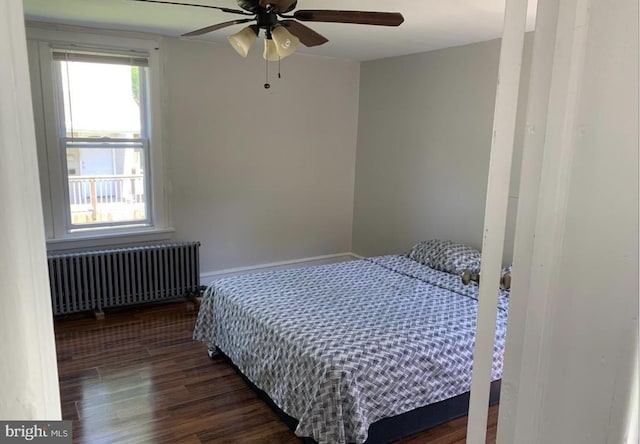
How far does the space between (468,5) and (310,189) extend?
2.70 meters

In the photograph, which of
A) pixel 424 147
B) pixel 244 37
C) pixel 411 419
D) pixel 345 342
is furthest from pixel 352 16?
pixel 424 147

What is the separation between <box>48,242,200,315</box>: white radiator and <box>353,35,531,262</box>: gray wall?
6.50ft

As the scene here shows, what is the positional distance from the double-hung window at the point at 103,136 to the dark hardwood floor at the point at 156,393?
1009 millimetres

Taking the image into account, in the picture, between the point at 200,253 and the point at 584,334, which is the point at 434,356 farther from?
the point at 200,253

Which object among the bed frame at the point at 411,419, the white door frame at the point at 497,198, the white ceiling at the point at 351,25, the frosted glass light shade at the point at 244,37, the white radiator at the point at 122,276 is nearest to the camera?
the white door frame at the point at 497,198

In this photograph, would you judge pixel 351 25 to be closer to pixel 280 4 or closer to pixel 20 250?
pixel 280 4

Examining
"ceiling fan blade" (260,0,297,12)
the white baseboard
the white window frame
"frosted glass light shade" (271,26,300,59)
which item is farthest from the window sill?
"ceiling fan blade" (260,0,297,12)

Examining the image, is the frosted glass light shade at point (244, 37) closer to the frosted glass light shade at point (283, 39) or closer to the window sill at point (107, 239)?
the frosted glass light shade at point (283, 39)

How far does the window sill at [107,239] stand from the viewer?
13.0 ft

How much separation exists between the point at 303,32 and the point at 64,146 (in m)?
2.47

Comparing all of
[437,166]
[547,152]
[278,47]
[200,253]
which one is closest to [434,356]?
[278,47]

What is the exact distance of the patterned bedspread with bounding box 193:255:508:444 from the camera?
221 cm

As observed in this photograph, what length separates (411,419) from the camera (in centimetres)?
247

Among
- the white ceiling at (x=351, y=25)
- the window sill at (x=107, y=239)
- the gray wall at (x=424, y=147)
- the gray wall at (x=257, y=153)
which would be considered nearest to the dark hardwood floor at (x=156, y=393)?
the window sill at (x=107, y=239)
